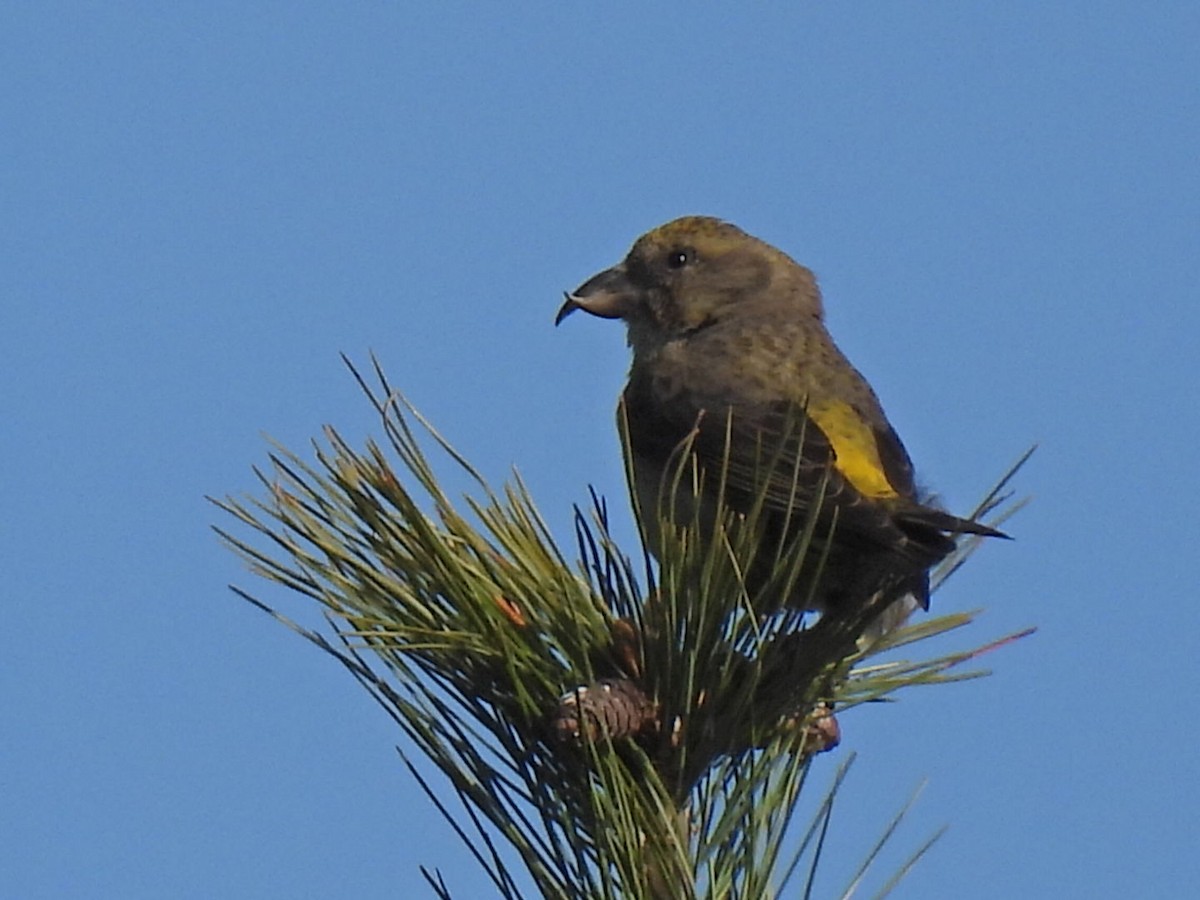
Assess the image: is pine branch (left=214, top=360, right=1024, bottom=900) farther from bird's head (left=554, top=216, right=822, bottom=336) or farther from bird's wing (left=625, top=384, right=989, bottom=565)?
bird's head (left=554, top=216, right=822, bottom=336)

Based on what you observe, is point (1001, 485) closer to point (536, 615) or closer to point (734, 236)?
point (536, 615)

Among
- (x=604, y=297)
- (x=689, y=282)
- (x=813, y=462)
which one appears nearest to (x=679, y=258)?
(x=689, y=282)

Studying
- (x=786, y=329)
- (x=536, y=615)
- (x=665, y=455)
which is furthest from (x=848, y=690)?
(x=786, y=329)

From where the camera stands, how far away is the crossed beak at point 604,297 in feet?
18.9

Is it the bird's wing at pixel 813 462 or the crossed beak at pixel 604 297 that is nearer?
the bird's wing at pixel 813 462

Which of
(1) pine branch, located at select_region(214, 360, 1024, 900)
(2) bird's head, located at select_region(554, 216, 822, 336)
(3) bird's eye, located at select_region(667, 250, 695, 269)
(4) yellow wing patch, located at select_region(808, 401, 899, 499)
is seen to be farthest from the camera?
(3) bird's eye, located at select_region(667, 250, 695, 269)

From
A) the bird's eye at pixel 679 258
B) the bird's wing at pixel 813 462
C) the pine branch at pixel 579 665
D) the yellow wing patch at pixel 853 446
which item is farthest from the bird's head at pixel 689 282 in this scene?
the pine branch at pixel 579 665

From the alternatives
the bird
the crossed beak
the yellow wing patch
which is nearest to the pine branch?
the bird

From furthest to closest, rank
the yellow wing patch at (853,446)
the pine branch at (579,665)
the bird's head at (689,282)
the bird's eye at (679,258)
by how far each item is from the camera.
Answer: the bird's eye at (679,258) < the bird's head at (689,282) < the yellow wing patch at (853,446) < the pine branch at (579,665)

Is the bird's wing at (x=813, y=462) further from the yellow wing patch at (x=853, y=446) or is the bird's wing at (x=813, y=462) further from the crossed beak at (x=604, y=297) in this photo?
the crossed beak at (x=604, y=297)

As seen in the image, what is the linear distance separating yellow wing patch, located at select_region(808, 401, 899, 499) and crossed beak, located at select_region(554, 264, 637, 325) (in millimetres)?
1279

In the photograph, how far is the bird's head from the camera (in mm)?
5758

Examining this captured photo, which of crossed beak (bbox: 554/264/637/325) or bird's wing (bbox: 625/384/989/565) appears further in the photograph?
crossed beak (bbox: 554/264/637/325)

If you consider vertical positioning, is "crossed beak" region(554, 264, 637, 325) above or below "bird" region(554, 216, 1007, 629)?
above
